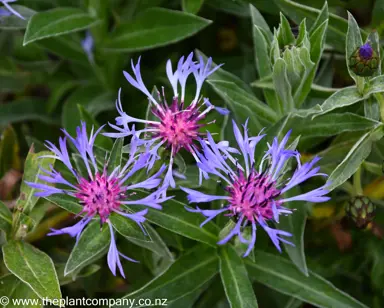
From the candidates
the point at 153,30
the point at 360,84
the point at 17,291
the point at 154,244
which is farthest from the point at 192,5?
the point at 17,291

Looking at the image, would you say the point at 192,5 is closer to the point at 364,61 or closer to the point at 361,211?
the point at 364,61

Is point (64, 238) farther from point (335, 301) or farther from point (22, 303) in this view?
point (335, 301)

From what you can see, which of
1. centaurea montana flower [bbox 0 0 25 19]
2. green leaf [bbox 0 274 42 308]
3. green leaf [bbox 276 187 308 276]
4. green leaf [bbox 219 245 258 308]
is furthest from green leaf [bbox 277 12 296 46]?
green leaf [bbox 0 274 42 308]

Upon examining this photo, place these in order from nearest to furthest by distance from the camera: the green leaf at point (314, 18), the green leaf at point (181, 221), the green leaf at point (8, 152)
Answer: the green leaf at point (181, 221) → the green leaf at point (314, 18) → the green leaf at point (8, 152)

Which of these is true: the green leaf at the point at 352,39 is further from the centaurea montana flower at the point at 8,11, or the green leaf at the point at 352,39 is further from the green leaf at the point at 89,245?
the centaurea montana flower at the point at 8,11

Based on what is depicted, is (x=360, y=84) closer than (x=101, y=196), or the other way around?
(x=101, y=196)

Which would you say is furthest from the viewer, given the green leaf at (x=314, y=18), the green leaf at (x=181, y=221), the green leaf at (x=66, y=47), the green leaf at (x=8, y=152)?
the green leaf at (x=66, y=47)

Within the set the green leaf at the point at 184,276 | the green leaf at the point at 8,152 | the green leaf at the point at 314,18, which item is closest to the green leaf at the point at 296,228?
the green leaf at the point at 184,276
